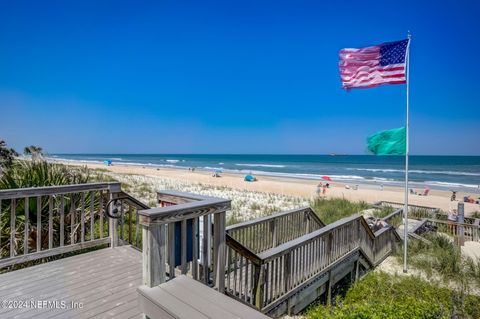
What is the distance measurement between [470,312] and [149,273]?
234 inches

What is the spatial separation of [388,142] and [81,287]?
8.11 meters

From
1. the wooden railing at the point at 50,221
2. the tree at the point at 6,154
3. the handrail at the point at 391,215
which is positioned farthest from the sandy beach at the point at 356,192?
the wooden railing at the point at 50,221

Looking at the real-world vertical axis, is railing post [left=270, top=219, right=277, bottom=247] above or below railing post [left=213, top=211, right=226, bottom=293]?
below

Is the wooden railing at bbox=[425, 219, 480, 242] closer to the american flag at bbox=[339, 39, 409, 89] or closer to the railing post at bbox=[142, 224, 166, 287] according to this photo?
the american flag at bbox=[339, 39, 409, 89]

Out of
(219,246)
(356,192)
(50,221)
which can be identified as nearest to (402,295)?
(219,246)

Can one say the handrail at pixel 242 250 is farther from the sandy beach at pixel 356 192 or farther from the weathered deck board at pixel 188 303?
the sandy beach at pixel 356 192

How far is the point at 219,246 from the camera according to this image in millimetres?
2957

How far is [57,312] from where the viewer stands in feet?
9.50

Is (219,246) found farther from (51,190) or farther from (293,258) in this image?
(51,190)

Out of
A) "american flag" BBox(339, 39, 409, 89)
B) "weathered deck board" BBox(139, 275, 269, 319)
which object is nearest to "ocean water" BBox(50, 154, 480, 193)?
"weathered deck board" BBox(139, 275, 269, 319)

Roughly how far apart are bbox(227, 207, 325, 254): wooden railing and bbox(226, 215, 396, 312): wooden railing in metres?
0.54

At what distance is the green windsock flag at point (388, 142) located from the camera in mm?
7852

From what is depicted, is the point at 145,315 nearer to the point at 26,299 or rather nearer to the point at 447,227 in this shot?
the point at 26,299

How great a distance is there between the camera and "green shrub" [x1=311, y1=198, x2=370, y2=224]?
37.5 ft
